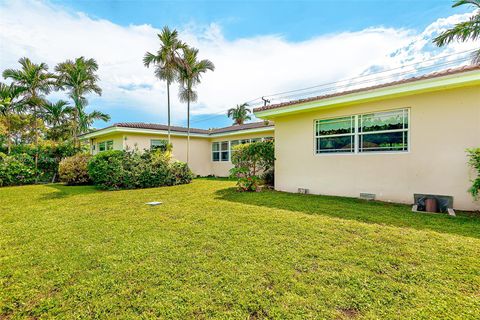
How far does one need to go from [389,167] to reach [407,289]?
5.51 meters

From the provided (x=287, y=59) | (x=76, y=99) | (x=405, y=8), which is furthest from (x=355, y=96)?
(x=76, y=99)

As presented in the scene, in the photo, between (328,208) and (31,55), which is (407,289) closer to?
(328,208)

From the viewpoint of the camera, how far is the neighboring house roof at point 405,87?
5644 millimetres

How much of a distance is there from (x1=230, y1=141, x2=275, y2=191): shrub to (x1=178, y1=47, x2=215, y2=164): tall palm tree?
7.40m

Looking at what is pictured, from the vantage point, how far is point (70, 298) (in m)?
2.56

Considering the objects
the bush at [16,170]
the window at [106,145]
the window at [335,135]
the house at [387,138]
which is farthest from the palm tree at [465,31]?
the bush at [16,170]

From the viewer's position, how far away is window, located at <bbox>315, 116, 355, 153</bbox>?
26.0ft

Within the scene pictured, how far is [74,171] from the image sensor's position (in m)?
12.9

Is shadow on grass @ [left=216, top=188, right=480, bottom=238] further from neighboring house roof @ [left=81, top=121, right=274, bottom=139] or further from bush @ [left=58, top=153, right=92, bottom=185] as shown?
bush @ [left=58, top=153, right=92, bottom=185]

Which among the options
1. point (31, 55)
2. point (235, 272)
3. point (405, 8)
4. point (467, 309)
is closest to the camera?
point (467, 309)

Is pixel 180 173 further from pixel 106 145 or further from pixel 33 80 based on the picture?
pixel 33 80

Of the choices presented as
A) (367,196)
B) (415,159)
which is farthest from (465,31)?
(367,196)

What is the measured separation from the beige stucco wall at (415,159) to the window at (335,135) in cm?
21

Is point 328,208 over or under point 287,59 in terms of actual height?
under
